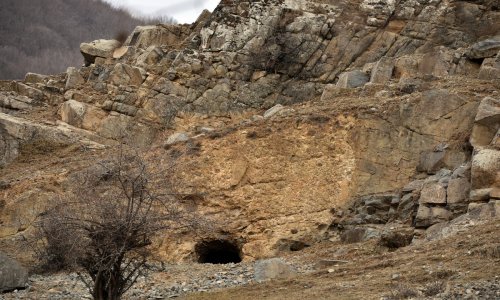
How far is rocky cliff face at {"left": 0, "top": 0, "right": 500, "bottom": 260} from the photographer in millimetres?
20031

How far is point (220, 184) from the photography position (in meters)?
21.3

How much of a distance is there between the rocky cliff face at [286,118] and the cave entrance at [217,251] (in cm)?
31

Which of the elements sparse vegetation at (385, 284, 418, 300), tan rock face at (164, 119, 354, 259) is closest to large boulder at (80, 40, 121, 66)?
tan rock face at (164, 119, 354, 259)

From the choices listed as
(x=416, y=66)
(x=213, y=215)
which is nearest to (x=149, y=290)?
(x=213, y=215)

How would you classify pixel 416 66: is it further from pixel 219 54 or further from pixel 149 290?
pixel 149 290

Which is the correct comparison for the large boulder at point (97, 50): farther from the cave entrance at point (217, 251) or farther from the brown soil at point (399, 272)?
the brown soil at point (399, 272)

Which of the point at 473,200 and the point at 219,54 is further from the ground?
the point at 219,54

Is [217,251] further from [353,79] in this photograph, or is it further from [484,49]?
[484,49]

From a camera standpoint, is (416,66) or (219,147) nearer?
(219,147)

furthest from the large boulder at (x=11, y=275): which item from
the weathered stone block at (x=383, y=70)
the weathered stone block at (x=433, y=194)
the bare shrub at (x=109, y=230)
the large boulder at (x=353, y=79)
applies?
the weathered stone block at (x=383, y=70)

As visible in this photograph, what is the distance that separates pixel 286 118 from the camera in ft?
73.2

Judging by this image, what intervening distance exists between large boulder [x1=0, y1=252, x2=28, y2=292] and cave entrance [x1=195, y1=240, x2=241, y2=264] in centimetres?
507

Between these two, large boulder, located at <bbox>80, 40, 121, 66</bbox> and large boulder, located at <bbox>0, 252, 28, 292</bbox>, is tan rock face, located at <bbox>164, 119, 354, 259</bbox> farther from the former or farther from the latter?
large boulder, located at <bbox>80, 40, 121, 66</bbox>

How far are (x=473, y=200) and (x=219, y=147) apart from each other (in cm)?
791
